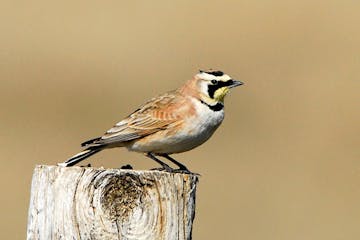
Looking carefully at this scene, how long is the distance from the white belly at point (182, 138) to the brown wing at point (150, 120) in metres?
0.07

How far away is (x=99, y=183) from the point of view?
196 inches

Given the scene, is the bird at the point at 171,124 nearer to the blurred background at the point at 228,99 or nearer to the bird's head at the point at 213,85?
the bird's head at the point at 213,85

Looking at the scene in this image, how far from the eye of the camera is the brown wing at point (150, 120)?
7.82m

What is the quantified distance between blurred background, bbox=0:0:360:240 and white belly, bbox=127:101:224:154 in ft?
14.9

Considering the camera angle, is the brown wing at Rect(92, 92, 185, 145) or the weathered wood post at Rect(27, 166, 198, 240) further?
the brown wing at Rect(92, 92, 185, 145)

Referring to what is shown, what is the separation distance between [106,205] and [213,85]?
3.51 meters

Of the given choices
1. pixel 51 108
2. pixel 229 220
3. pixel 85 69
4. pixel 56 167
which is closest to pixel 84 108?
pixel 51 108

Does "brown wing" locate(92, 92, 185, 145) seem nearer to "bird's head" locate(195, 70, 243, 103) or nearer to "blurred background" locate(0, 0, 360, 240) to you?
"bird's head" locate(195, 70, 243, 103)

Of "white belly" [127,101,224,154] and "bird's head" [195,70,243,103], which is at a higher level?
"bird's head" [195,70,243,103]

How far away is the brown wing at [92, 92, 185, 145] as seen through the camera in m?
7.82

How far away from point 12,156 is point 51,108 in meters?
2.01

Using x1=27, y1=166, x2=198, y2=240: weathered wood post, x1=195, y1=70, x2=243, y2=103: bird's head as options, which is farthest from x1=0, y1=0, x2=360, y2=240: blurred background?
x1=27, y1=166, x2=198, y2=240: weathered wood post

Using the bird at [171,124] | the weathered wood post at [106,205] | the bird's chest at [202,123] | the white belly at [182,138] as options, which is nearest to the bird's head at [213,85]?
the bird at [171,124]

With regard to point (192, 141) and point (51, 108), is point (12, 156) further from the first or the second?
point (192, 141)
